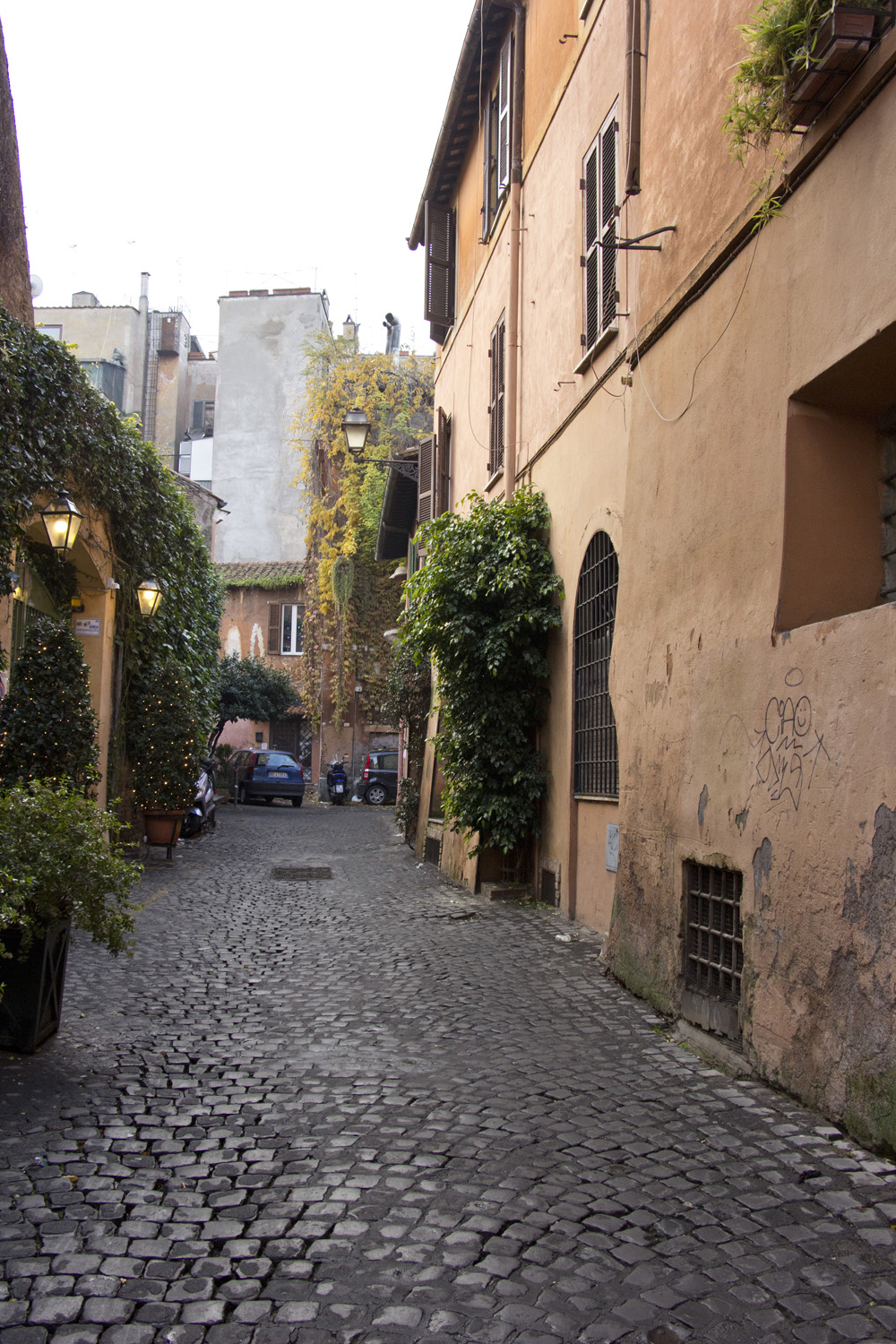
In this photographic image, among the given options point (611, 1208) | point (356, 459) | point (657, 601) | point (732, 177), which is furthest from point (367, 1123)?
point (356, 459)

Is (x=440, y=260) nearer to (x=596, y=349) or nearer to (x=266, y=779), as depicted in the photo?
(x=596, y=349)

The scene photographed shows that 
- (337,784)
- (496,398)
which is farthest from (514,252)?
(337,784)

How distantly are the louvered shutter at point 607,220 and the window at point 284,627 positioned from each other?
29716mm

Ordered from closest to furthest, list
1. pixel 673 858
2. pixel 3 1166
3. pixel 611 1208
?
pixel 611 1208 < pixel 3 1166 < pixel 673 858

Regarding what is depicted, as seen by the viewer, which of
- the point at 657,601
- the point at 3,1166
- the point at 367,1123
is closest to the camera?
the point at 3,1166

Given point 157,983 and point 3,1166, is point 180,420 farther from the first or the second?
point 3,1166

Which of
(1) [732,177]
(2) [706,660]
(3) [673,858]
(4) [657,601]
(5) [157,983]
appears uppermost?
(1) [732,177]

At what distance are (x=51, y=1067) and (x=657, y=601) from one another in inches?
157

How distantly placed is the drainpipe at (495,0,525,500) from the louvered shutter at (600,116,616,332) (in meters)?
3.05

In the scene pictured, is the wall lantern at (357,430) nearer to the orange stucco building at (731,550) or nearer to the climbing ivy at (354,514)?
the orange stucco building at (731,550)

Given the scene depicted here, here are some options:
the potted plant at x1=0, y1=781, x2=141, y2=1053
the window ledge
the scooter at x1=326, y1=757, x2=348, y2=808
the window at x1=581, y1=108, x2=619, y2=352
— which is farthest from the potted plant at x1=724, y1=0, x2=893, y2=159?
the scooter at x1=326, y1=757, x2=348, y2=808

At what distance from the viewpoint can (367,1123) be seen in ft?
13.5

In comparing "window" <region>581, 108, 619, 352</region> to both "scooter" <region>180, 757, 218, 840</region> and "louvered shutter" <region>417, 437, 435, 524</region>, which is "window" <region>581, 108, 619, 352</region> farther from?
"scooter" <region>180, 757, 218, 840</region>

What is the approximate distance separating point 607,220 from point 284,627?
30128 mm
